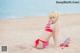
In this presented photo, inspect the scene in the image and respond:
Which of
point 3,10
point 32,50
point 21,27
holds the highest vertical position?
point 3,10

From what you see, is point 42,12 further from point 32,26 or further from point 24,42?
point 24,42

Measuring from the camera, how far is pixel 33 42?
1094 millimetres

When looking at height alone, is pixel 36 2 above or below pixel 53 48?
above

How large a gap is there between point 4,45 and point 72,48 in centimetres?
41

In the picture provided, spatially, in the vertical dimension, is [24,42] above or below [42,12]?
below

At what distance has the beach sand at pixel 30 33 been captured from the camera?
1.08 metres

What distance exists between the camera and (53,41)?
1.09m

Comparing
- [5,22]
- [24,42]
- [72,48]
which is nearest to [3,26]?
[5,22]

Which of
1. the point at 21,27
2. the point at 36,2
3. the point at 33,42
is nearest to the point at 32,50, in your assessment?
the point at 33,42

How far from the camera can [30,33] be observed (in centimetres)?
109

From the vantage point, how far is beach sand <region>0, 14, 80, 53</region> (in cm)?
108

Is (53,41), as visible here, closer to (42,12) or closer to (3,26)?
(42,12)

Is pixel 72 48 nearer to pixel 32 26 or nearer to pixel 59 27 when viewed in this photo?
pixel 59 27

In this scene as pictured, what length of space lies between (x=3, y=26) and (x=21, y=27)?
0.11m
